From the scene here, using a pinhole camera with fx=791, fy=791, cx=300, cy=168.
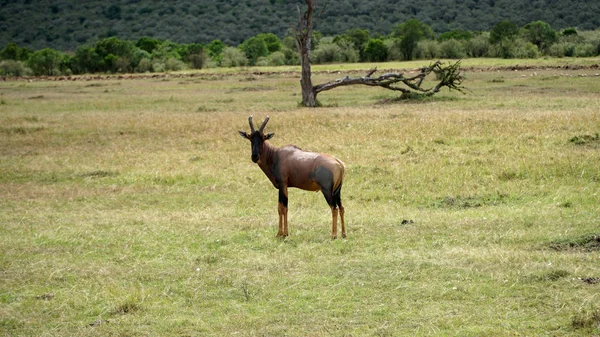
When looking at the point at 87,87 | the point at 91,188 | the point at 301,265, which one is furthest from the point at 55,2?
the point at 301,265

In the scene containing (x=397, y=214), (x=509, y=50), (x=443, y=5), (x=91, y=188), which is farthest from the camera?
(x=443, y=5)

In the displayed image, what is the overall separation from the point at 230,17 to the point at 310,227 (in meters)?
75.7

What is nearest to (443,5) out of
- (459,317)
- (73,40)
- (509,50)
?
(509,50)

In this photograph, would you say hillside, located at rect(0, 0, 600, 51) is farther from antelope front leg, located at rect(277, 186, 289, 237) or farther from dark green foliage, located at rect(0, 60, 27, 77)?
antelope front leg, located at rect(277, 186, 289, 237)

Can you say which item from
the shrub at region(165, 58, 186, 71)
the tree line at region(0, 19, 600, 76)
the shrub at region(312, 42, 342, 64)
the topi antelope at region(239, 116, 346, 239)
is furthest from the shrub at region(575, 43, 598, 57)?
→ the topi antelope at region(239, 116, 346, 239)

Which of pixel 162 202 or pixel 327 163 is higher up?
pixel 327 163

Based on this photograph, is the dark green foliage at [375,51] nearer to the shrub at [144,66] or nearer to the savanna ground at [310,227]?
the shrub at [144,66]

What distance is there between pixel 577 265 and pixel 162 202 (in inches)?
286

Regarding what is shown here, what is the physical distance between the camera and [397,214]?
11.6 metres

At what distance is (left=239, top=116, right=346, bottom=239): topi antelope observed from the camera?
977 cm

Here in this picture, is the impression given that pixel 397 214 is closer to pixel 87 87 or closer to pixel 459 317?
pixel 459 317

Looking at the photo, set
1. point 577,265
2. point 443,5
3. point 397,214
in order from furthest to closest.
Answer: point 443,5, point 397,214, point 577,265

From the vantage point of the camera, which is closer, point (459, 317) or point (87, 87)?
point (459, 317)

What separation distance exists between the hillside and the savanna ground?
5578cm
